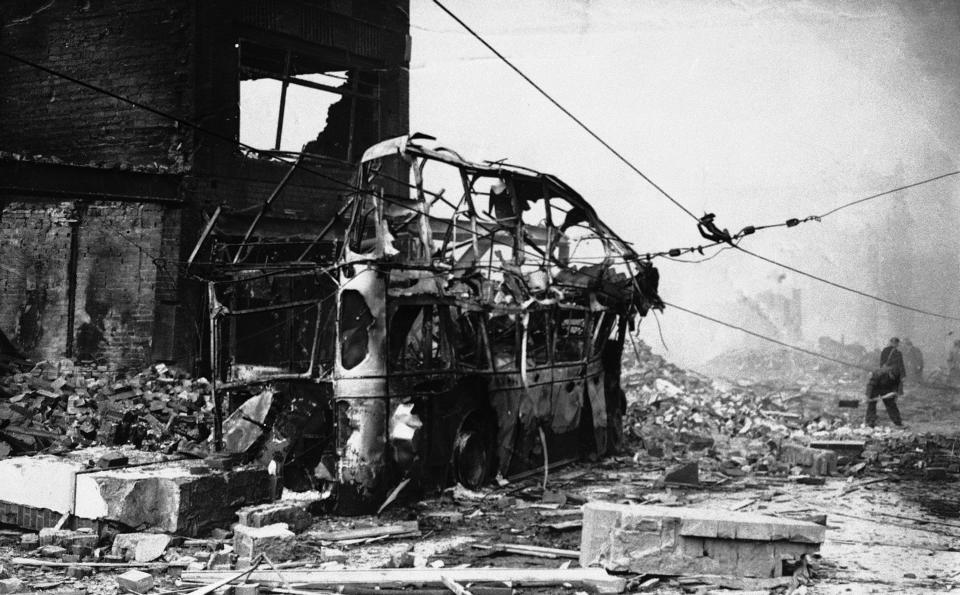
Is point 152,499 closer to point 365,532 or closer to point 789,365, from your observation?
point 365,532

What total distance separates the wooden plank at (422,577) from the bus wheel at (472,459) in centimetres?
368

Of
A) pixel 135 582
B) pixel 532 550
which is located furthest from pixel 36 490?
pixel 532 550

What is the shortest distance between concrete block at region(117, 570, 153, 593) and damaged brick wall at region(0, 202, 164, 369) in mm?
9022

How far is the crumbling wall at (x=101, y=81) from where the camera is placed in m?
15.9

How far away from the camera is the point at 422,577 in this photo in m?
6.72

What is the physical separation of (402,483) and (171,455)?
2.57 meters

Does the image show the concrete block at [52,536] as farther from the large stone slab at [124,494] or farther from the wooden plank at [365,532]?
the wooden plank at [365,532]

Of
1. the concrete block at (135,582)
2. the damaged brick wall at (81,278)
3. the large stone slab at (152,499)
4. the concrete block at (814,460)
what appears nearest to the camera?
the concrete block at (135,582)

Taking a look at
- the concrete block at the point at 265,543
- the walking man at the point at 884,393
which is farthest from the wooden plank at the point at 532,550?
the walking man at the point at 884,393

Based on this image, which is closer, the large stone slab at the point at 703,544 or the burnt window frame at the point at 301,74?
the large stone slab at the point at 703,544

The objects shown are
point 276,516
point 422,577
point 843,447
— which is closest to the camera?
point 422,577

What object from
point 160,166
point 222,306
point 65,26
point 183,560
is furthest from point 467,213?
point 65,26

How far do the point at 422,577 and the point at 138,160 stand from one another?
11858 millimetres

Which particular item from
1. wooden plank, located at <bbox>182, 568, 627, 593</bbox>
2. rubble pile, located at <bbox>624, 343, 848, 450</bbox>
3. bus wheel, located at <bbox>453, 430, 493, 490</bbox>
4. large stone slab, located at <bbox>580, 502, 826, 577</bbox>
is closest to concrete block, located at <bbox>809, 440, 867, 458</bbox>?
rubble pile, located at <bbox>624, 343, 848, 450</bbox>
